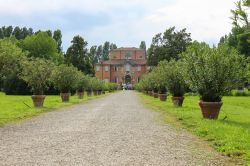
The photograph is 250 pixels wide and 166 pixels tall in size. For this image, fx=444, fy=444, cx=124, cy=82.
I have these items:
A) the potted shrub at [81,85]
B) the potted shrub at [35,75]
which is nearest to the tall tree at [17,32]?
the potted shrub at [81,85]

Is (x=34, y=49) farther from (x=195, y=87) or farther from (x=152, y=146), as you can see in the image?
(x=152, y=146)

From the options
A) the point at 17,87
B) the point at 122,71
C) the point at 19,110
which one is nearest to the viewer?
the point at 19,110

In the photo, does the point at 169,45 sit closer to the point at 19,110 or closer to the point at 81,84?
the point at 81,84

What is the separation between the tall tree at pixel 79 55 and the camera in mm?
89688

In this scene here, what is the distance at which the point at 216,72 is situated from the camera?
18.9 meters

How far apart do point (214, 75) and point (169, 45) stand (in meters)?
71.5

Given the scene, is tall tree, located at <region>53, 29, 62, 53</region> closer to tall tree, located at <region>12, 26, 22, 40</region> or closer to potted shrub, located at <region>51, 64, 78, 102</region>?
tall tree, located at <region>12, 26, 22, 40</region>

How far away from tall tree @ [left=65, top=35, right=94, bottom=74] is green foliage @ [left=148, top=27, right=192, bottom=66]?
530 inches

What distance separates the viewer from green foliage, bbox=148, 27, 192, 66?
290 ft

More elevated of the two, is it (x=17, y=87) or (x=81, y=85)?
(x=81, y=85)

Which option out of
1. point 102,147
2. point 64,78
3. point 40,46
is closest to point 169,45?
point 40,46

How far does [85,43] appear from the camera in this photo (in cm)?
9169

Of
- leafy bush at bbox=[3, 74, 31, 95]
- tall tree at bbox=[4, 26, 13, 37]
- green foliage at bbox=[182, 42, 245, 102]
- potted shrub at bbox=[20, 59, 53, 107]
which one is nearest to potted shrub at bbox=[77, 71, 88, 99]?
leafy bush at bbox=[3, 74, 31, 95]

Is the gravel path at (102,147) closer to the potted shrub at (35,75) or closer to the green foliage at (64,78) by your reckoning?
the potted shrub at (35,75)
